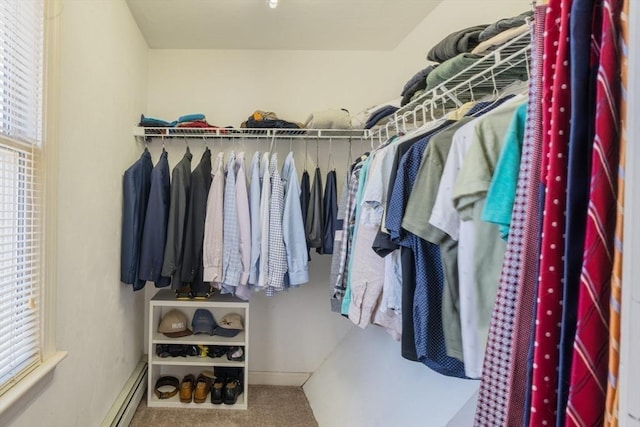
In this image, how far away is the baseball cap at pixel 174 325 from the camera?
1.85m

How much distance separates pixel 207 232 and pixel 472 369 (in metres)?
1.33

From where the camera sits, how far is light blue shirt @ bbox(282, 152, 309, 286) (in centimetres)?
158

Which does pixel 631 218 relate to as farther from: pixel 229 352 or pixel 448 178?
pixel 229 352

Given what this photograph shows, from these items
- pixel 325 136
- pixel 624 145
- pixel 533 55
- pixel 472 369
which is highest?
pixel 325 136

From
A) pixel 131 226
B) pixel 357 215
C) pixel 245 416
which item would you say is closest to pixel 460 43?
pixel 357 215

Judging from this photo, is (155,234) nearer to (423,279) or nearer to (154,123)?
(154,123)

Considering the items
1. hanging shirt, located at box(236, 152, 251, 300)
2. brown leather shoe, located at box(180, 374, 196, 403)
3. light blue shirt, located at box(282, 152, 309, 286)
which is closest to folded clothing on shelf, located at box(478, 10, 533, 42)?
light blue shirt, located at box(282, 152, 309, 286)

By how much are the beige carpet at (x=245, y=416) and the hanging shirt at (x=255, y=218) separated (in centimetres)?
83

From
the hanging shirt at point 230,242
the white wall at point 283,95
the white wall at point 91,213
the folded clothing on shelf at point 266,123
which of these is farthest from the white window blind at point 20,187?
the white wall at point 283,95

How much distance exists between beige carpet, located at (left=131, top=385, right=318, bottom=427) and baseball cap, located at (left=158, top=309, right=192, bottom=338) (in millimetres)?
417

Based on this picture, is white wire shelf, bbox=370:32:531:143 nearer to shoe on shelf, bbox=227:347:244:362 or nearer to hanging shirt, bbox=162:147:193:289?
hanging shirt, bbox=162:147:193:289

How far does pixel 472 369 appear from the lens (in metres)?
0.69

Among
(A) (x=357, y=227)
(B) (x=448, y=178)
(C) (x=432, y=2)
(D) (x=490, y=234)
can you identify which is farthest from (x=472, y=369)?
(C) (x=432, y=2)

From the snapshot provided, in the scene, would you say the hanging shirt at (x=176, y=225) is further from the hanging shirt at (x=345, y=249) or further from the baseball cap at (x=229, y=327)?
the hanging shirt at (x=345, y=249)
